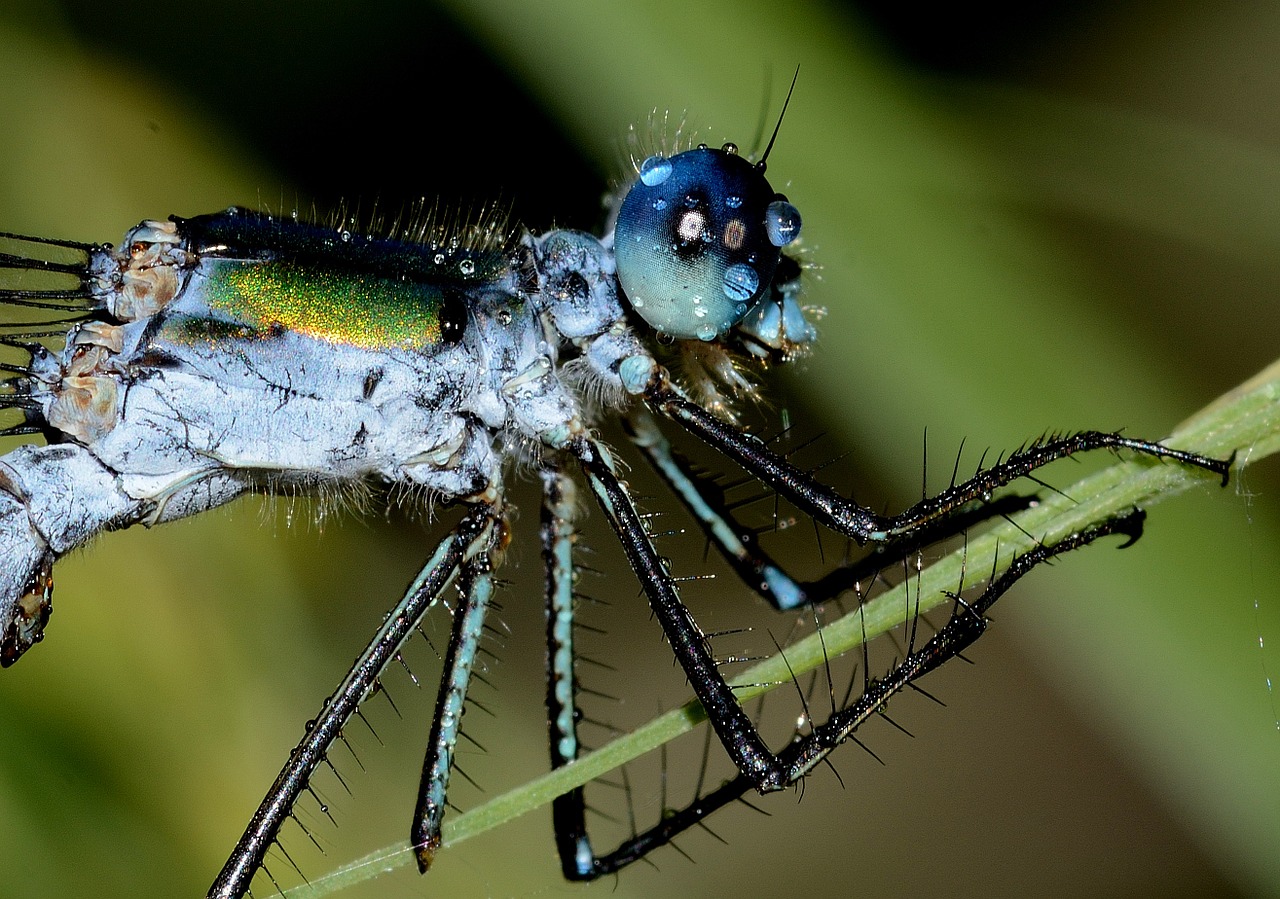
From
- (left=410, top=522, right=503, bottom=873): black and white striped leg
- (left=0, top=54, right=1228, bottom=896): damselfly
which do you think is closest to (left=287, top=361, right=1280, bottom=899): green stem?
(left=0, top=54, right=1228, bottom=896): damselfly

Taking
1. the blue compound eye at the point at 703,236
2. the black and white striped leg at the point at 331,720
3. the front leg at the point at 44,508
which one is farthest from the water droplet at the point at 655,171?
the front leg at the point at 44,508

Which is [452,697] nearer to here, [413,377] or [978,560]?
[413,377]

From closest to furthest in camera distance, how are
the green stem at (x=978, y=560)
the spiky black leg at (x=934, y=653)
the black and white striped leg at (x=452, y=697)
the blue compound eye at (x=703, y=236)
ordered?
the green stem at (x=978, y=560), the spiky black leg at (x=934, y=653), the blue compound eye at (x=703, y=236), the black and white striped leg at (x=452, y=697)

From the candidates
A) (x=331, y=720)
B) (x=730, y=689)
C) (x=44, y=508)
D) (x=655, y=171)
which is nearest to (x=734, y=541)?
(x=730, y=689)

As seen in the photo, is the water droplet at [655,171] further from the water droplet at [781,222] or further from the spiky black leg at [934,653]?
the spiky black leg at [934,653]

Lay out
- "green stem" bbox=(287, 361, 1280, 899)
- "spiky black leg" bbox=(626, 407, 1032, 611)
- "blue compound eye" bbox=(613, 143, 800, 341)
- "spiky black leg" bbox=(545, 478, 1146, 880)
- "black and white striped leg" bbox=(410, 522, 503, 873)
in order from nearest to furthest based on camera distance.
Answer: "green stem" bbox=(287, 361, 1280, 899), "spiky black leg" bbox=(545, 478, 1146, 880), "blue compound eye" bbox=(613, 143, 800, 341), "black and white striped leg" bbox=(410, 522, 503, 873), "spiky black leg" bbox=(626, 407, 1032, 611)

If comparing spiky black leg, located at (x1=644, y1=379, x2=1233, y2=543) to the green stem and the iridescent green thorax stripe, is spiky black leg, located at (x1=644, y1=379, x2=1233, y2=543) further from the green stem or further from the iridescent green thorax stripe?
the iridescent green thorax stripe

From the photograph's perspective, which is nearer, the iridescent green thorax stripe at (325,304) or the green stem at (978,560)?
the green stem at (978,560)
